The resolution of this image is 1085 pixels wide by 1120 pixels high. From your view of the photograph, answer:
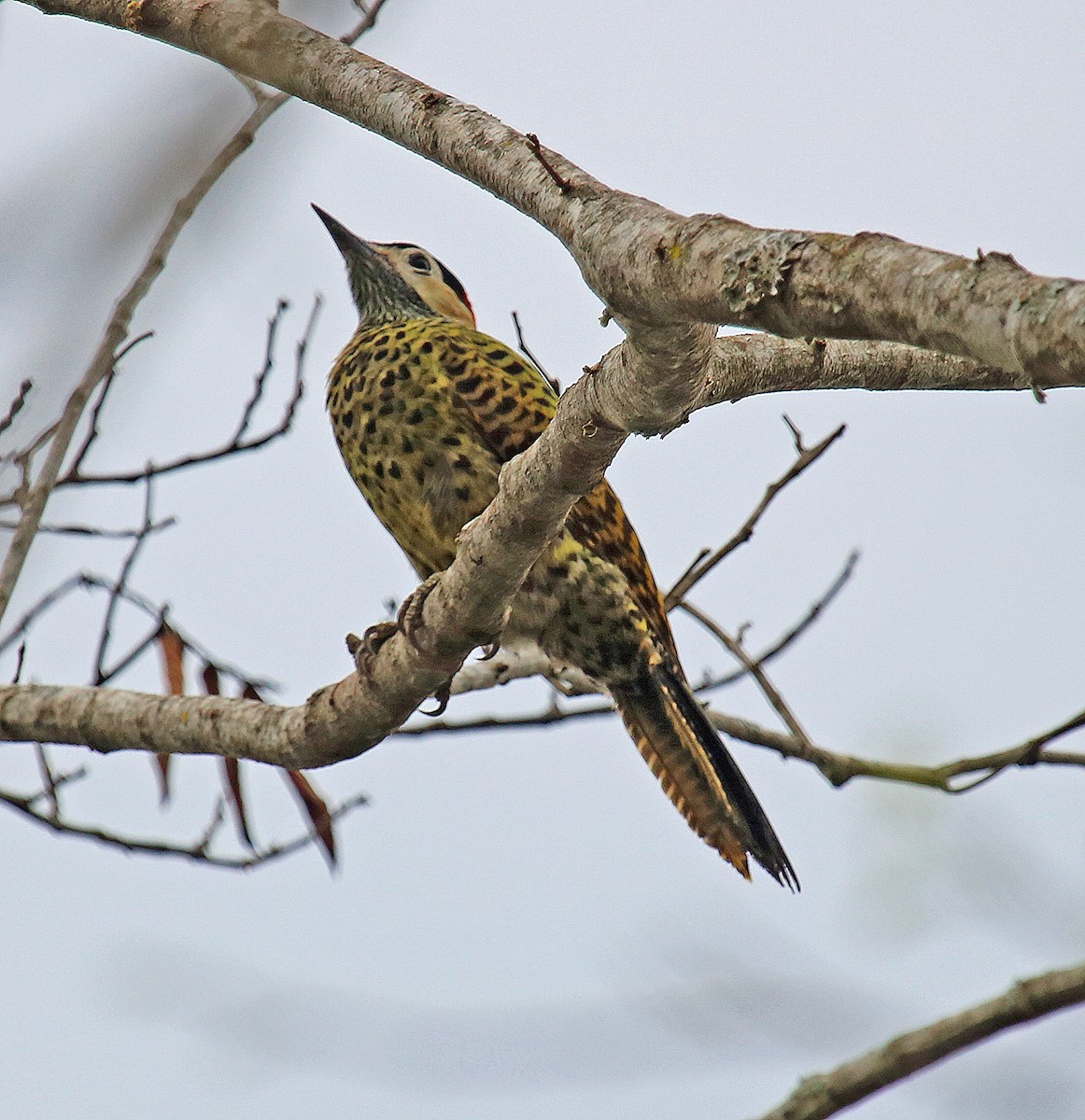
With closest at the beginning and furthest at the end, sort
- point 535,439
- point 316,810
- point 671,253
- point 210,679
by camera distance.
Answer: point 671,253, point 316,810, point 210,679, point 535,439

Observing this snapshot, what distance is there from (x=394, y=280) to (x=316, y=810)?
276cm

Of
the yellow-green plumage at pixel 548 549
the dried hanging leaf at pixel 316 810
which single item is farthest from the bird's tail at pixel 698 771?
the dried hanging leaf at pixel 316 810

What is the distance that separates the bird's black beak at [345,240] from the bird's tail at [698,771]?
2.46 metres

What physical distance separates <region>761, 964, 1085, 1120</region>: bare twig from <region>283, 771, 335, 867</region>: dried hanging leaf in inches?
54.1

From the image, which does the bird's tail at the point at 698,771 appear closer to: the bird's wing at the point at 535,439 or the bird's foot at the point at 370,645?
the bird's wing at the point at 535,439

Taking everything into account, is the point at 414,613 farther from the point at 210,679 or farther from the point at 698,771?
the point at 698,771

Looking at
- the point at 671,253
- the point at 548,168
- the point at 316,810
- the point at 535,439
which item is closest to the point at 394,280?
the point at 535,439

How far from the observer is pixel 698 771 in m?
4.25

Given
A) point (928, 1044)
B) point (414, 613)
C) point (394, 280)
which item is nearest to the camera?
point (928, 1044)

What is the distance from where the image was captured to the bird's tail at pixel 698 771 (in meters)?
4.15

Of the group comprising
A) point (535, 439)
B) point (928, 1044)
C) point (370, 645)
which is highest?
point (535, 439)

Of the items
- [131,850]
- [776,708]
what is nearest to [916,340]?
[776,708]

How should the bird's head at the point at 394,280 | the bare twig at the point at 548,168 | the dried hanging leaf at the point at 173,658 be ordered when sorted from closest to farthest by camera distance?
the bare twig at the point at 548,168 < the dried hanging leaf at the point at 173,658 < the bird's head at the point at 394,280

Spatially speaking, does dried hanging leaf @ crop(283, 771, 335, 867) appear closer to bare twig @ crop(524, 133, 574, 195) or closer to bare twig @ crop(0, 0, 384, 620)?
bare twig @ crop(0, 0, 384, 620)
